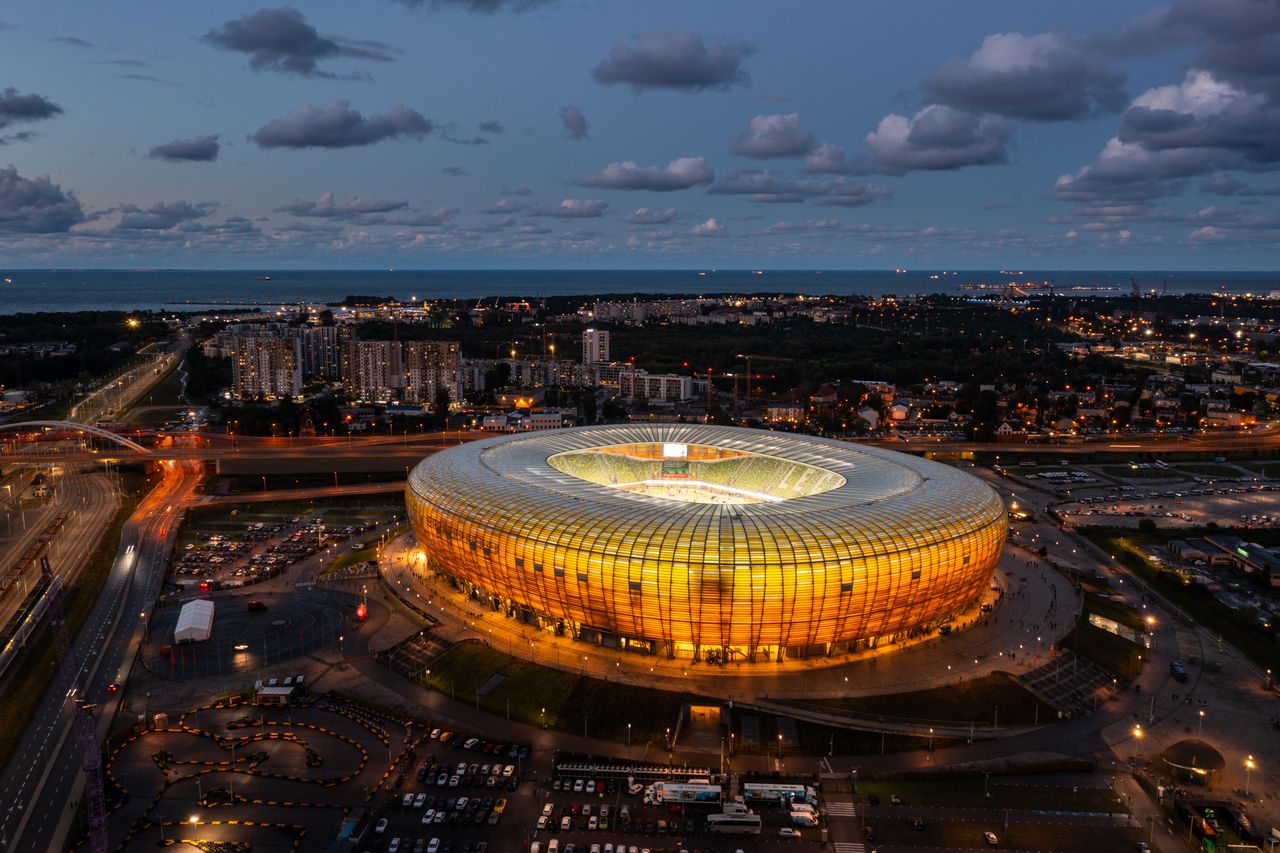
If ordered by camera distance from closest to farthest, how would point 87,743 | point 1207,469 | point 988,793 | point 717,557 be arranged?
point 87,743 → point 988,793 → point 717,557 → point 1207,469

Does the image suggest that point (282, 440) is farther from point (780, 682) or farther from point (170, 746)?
point (780, 682)

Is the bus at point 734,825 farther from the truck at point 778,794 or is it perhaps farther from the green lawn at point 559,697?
the green lawn at point 559,697

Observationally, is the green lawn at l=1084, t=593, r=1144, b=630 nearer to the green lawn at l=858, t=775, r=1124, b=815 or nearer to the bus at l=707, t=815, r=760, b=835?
the green lawn at l=858, t=775, r=1124, b=815

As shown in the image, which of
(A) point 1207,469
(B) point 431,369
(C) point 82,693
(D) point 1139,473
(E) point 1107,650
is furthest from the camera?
(B) point 431,369

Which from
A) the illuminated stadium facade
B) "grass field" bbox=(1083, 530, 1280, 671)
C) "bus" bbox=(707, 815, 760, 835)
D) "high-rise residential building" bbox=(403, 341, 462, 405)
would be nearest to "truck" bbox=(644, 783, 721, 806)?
"bus" bbox=(707, 815, 760, 835)

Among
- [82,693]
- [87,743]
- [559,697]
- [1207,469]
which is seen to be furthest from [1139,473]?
[87,743]

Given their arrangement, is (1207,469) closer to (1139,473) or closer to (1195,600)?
(1139,473)
